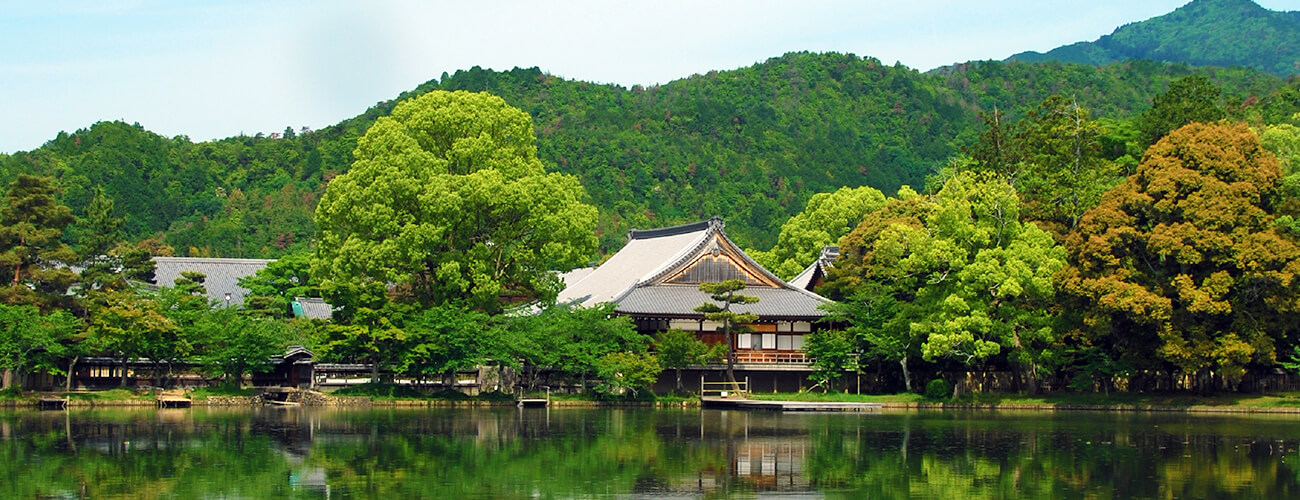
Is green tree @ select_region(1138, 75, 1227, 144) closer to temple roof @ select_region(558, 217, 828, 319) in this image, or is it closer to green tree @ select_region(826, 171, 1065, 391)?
green tree @ select_region(826, 171, 1065, 391)

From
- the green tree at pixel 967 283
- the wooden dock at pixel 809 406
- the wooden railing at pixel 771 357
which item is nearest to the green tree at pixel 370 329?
the wooden dock at pixel 809 406

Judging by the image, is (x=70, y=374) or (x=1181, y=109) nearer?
(x=70, y=374)

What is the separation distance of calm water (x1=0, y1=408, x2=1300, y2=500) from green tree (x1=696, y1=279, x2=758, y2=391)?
6963mm

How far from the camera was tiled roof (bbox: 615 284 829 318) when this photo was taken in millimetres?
49531

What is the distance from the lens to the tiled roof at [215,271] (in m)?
65.6

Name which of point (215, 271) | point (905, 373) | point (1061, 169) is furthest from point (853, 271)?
point (215, 271)

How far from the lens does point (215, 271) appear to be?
67.2 m

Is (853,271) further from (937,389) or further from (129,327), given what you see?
(129,327)

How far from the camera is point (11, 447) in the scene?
27578 mm

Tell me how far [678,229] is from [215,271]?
2260cm

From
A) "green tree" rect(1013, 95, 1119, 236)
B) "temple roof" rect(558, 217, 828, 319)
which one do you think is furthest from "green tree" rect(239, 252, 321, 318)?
"green tree" rect(1013, 95, 1119, 236)

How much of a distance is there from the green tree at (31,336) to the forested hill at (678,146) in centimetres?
3465

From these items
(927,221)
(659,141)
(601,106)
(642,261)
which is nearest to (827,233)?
(642,261)

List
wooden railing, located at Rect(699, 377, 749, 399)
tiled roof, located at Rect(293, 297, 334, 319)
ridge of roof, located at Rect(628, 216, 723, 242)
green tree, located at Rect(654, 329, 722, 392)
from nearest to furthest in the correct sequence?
1. green tree, located at Rect(654, 329, 722, 392)
2. wooden railing, located at Rect(699, 377, 749, 399)
3. ridge of roof, located at Rect(628, 216, 723, 242)
4. tiled roof, located at Rect(293, 297, 334, 319)
